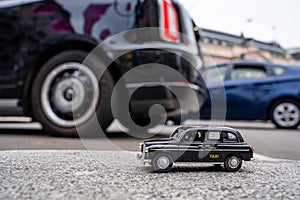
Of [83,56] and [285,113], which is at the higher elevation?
[83,56]

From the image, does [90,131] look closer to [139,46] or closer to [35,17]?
[139,46]

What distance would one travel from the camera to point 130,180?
1418 mm

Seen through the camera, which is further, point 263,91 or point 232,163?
point 263,91

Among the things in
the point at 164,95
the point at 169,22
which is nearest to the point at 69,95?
the point at 164,95

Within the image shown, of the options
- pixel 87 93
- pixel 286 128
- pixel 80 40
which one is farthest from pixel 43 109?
pixel 286 128

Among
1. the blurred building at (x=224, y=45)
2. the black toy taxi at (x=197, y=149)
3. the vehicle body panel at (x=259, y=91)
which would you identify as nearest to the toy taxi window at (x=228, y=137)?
the black toy taxi at (x=197, y=149)

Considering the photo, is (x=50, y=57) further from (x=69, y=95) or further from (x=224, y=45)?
(x=224, y=45)

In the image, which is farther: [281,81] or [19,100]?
[281,81]

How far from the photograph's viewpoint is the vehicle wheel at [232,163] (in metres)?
1.52

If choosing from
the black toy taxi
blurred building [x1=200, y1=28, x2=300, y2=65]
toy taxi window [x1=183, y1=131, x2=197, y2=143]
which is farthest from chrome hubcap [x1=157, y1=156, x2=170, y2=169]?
blurred building [x1=200, y1=28, x2=300, y2=65]

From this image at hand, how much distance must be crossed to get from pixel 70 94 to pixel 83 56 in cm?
37

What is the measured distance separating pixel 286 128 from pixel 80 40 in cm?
372

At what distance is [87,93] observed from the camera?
9.59 feet

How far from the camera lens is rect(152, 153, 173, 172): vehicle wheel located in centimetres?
145
